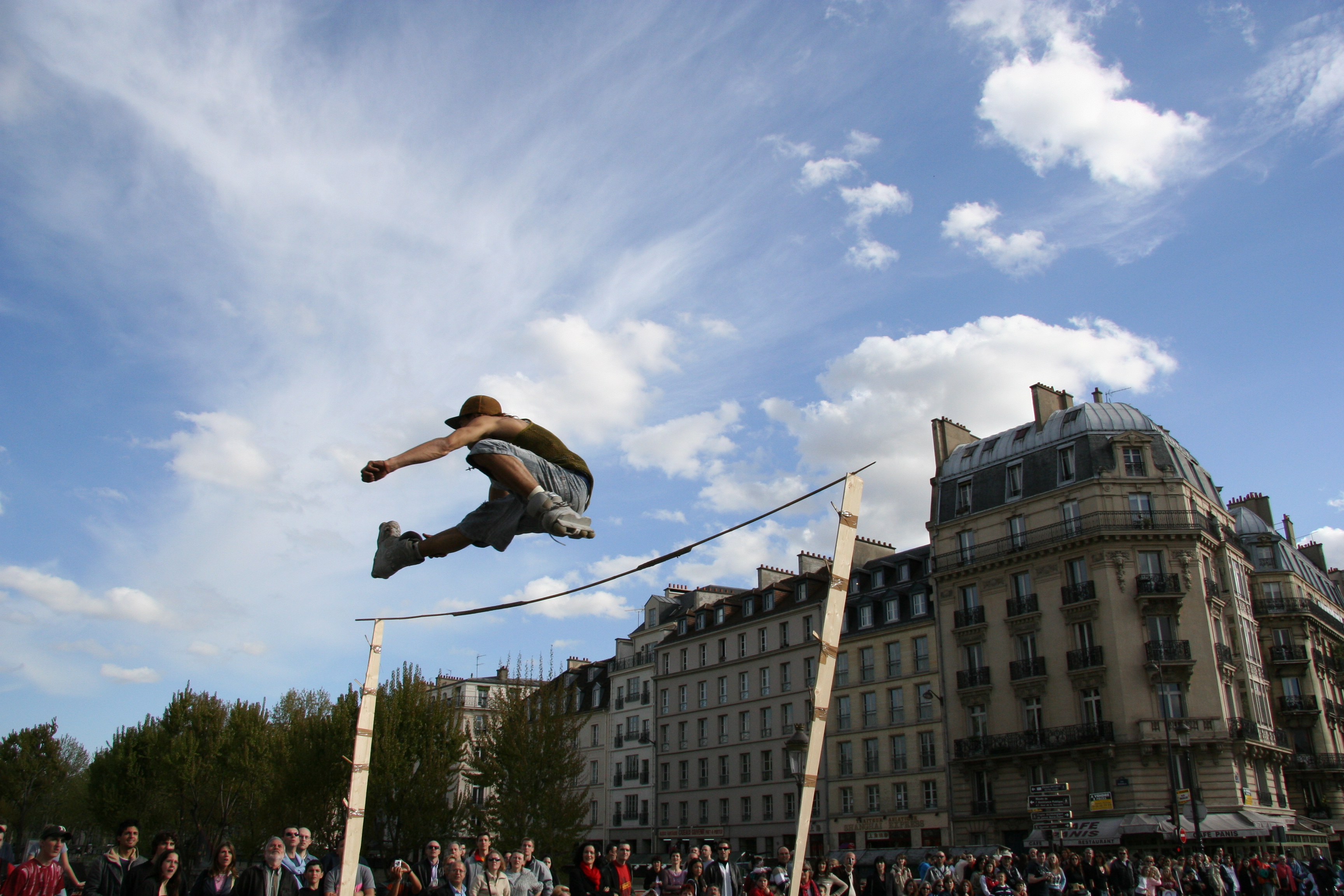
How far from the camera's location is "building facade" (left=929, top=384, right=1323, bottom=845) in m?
35.8

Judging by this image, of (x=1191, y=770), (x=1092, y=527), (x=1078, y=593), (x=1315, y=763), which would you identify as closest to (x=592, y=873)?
(x=1191, y=770)

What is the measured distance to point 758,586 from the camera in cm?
5831

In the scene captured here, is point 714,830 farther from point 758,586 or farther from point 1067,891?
point 1067,891

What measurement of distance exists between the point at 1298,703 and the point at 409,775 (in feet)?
131

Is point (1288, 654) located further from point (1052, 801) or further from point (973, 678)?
point (1052, 801)

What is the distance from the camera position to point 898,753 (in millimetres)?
43812

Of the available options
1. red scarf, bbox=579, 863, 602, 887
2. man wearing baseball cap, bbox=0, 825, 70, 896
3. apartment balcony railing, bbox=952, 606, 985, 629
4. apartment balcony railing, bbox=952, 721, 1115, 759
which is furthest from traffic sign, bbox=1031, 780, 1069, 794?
man wearing baseball cap, bbox=0, 825, 70, 896

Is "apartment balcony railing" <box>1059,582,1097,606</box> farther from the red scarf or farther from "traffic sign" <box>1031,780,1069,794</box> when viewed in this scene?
the red scarf

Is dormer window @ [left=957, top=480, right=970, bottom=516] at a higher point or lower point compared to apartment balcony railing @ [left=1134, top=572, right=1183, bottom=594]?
higher

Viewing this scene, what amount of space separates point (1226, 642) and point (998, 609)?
914 centimetres

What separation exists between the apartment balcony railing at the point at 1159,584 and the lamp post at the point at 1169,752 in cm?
291

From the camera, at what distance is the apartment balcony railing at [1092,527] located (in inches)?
1544

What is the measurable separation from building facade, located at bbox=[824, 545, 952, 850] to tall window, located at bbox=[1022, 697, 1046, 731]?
3.83m

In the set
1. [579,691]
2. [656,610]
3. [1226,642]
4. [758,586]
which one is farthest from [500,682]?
[1226,642]
